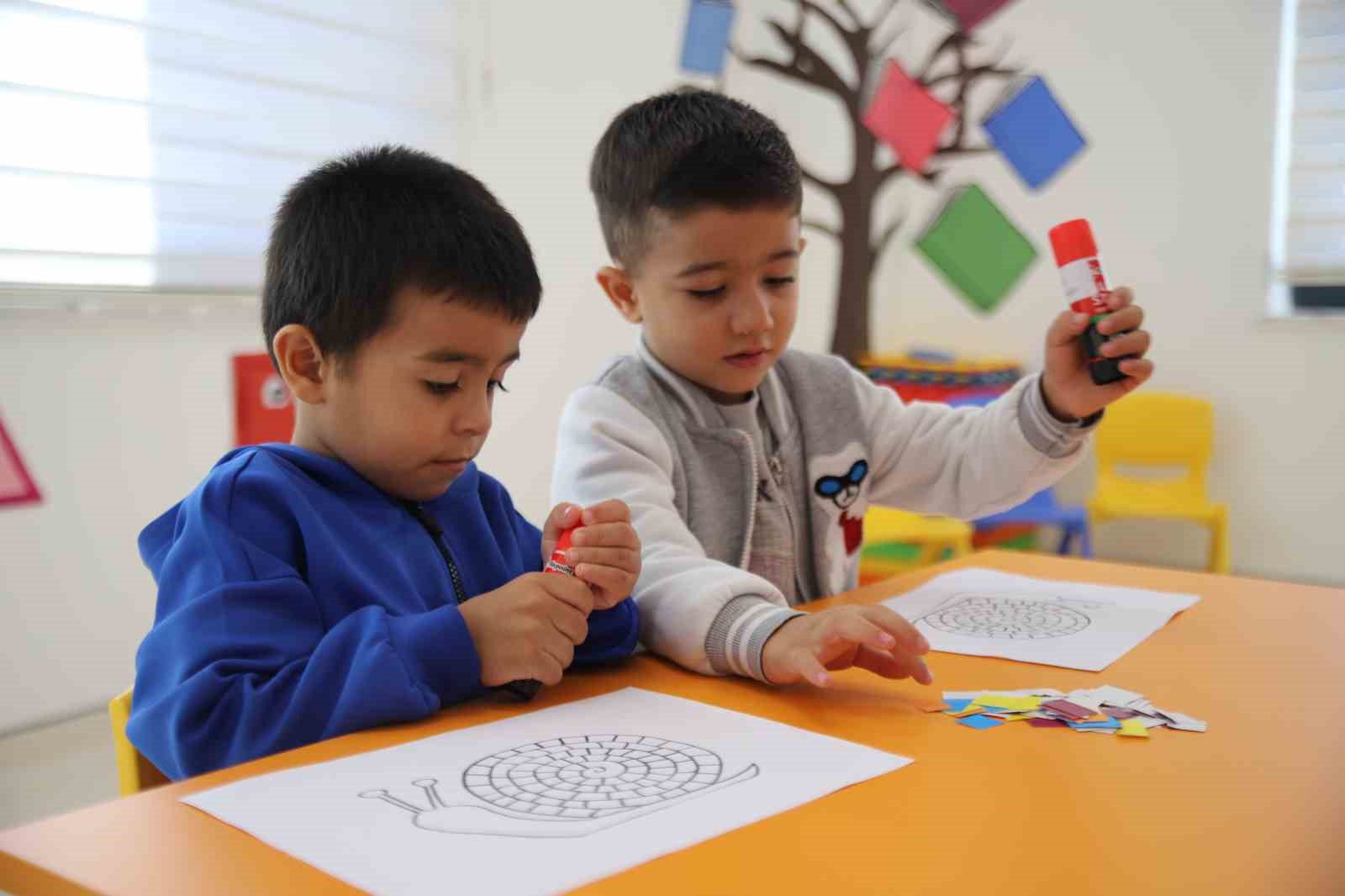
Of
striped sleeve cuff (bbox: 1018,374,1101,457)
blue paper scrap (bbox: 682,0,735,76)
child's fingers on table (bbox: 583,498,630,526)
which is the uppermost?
blue paper scrap (bbox: 682,0,735,76)

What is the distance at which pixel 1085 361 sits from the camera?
1072 mm

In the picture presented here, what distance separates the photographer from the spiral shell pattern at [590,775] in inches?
21.1

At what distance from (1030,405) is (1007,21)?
2810mm

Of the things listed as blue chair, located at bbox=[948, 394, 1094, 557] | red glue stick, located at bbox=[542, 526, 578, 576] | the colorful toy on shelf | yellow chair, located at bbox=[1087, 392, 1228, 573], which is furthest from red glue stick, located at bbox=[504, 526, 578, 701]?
yellow chair, located at bbox=[1087, 392, 1228, 573]

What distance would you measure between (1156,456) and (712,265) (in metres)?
2.55

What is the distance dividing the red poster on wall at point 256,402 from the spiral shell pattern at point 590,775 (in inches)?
72.9

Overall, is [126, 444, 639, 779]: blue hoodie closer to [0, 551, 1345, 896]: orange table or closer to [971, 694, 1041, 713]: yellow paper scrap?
[0, 551, 1345, 896]: orange table

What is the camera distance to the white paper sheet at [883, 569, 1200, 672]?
0.84 m

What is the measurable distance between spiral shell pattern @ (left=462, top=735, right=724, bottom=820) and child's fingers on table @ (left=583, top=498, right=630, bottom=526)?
0.18 meters

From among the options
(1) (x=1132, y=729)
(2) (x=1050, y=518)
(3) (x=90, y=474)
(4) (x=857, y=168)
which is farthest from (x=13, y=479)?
(2) (x=1050, y=518)

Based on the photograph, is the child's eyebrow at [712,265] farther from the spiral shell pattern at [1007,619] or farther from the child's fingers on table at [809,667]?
the child's fingers on table at [809,667]

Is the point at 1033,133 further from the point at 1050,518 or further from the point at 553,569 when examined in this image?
the point at 553,569

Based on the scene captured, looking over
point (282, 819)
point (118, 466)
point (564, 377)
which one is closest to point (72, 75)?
point (118, 466)

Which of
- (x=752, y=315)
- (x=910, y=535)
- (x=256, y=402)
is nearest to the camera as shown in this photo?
(x=752, y=315)
